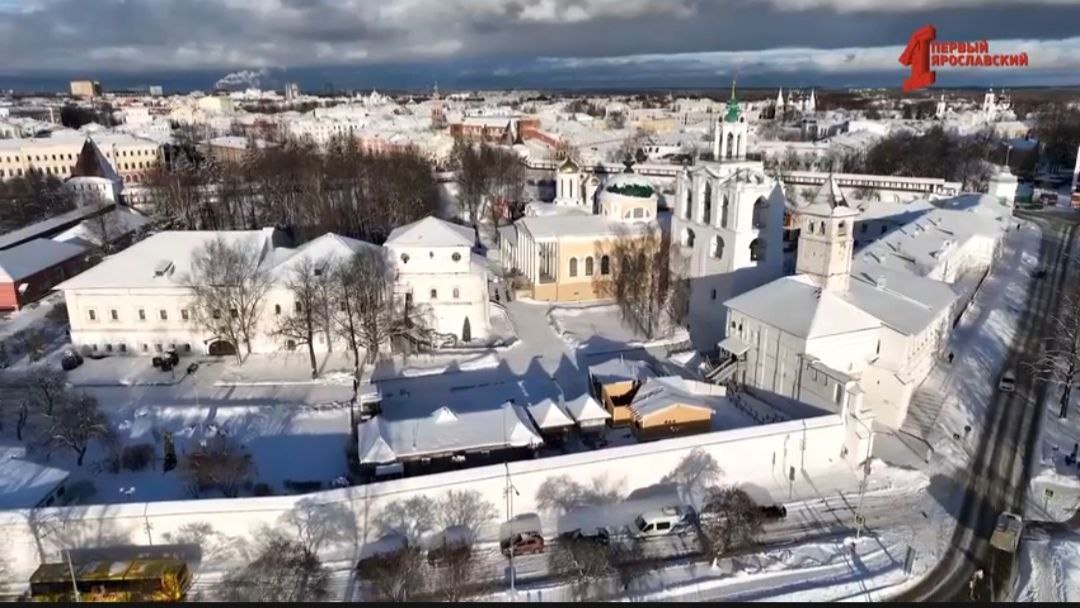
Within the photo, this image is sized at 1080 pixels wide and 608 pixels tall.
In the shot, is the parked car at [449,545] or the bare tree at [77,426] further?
the bare tree at [77,426]

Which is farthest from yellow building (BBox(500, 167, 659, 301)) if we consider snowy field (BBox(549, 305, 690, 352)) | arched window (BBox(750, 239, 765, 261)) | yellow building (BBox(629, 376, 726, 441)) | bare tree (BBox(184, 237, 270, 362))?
yellow building (BBox(629, 376, 726, 441))

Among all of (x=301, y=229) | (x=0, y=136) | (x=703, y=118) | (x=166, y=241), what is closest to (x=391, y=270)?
(x=166, y=241)

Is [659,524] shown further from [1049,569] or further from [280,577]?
[280,577]

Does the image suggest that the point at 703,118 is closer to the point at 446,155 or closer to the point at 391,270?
the point at 446,155

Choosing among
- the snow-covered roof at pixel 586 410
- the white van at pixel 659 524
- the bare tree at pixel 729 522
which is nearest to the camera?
the bare tree at pixel 729 522

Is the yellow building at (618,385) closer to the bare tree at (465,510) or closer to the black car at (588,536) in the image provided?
the black car at (588,536)

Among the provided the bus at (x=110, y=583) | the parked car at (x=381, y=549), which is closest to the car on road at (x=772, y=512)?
the parked car at (x=381, y=549)
